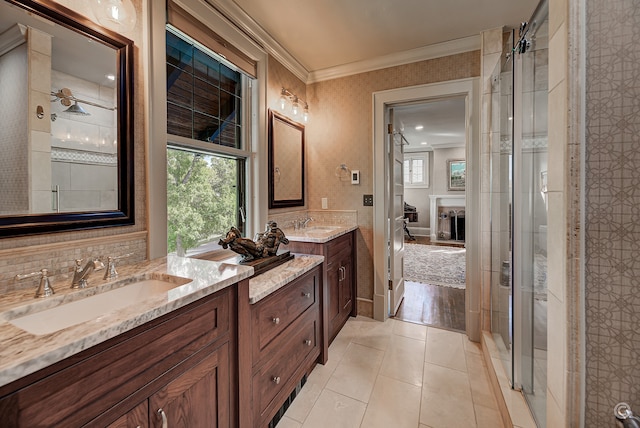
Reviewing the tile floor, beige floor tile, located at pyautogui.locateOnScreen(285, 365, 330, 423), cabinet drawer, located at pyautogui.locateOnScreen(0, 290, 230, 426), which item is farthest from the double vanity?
the tile floor

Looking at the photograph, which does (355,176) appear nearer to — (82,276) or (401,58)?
(401,58)

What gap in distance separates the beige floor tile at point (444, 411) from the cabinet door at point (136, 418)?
4.65 ft

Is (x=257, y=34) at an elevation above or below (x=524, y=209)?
above

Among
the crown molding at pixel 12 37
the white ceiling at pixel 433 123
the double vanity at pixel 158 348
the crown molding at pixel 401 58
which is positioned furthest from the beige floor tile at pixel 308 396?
the crown molding at pixel 401 58

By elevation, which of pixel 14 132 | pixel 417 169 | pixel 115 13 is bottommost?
pixel 14 132

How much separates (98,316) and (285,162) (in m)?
1.96

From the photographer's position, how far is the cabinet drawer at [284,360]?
1.33m

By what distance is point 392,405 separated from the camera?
5.36 ft

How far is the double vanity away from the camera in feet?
2.00

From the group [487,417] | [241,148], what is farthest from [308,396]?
[241,148]

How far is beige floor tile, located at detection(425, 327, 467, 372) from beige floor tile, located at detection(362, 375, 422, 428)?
411mm

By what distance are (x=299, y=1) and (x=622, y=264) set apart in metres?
2.20

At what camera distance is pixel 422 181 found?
24.6 feet

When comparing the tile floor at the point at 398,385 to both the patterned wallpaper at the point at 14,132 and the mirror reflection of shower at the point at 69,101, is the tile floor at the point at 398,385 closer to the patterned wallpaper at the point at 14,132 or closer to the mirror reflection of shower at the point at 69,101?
the patterned wallpaper at the point at 14,132
